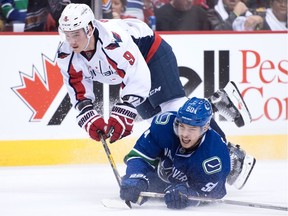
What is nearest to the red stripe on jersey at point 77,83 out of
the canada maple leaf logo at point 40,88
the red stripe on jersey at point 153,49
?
the red stripe on jersey at point 153,49

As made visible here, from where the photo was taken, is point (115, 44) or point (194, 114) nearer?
point (194, 114)

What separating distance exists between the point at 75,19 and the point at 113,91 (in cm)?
183

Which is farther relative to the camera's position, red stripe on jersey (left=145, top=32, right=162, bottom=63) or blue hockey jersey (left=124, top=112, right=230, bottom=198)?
red stripe on jersey (left=145, top=32, right=162, bottom=63)

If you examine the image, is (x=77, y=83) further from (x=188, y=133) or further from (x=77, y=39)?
(x=188, y=133)

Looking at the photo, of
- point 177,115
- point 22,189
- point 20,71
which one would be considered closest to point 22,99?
point 20,71

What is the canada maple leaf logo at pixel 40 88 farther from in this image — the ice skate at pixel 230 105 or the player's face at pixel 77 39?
the player's face at pixel 77 39

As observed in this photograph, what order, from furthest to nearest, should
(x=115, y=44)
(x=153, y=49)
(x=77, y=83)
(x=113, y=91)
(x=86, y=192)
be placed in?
(x=113, y=91), (x=153, y=49), (x=86, y=192), (x=77, y=83), (x=115, y=44)

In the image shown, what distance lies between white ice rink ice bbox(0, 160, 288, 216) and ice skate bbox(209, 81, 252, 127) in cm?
37

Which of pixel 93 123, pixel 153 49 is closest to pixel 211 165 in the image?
pixel 93 123

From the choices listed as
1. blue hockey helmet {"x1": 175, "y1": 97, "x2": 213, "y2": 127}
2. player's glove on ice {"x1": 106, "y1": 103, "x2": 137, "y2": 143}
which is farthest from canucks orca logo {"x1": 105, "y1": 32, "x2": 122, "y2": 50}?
blue hockey helmet {"x1": 175, "y1": 97, "x2": 213, "y2": 127}

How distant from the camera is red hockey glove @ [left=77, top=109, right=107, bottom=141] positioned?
4.63 meters

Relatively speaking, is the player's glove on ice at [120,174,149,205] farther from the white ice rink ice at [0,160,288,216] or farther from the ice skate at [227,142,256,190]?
the ice skate at [227,142,256,190]

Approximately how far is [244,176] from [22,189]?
3.91 ft

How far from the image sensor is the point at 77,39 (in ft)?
14.6
